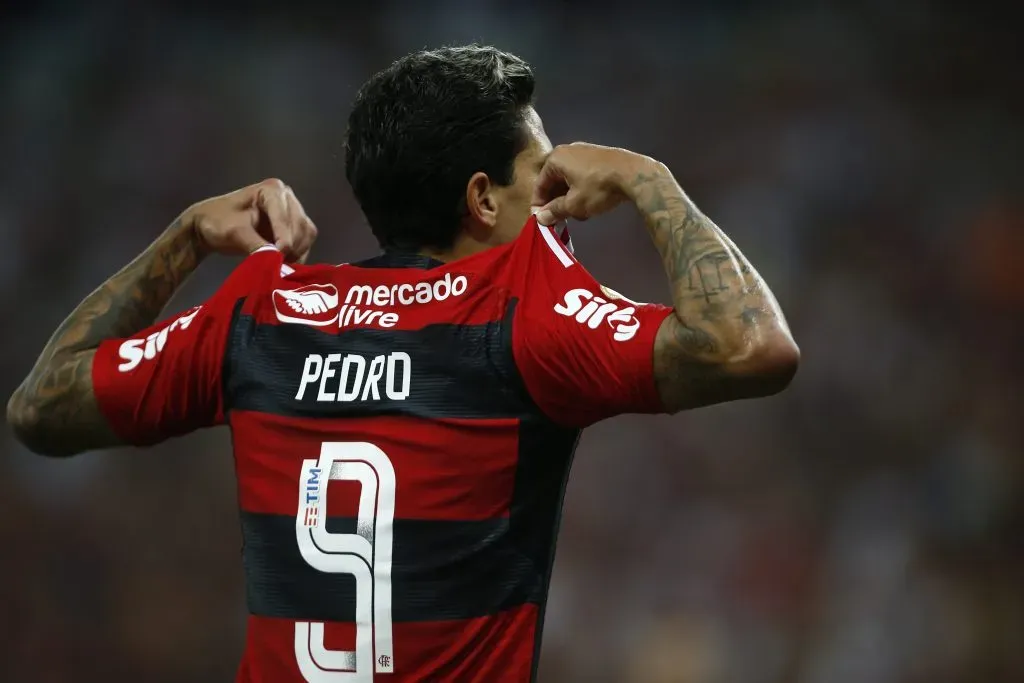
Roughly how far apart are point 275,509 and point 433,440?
233mm

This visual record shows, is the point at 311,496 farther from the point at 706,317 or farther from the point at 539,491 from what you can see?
the point at 706,317

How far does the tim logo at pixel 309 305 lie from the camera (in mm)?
1423

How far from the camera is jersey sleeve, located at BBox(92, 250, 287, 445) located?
145 centimetres

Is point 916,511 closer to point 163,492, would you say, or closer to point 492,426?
point 163,492

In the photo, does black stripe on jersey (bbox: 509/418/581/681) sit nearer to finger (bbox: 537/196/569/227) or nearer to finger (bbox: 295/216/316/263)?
finger (bbox: 537/196/569/227)

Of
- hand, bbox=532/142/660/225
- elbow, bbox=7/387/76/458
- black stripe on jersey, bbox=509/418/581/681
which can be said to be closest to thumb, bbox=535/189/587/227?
hand, bbox=532/142/660/225

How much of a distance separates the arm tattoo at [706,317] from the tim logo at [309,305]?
436 millimetres

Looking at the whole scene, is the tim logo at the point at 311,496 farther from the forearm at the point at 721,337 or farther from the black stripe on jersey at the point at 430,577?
the forearm at the point at 721,337

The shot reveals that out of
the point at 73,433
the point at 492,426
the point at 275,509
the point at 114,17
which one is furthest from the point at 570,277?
the point at 114,17

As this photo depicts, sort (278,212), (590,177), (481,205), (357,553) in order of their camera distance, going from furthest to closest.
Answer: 1. (278,212)
2. (481,205)
3. (590,177)
4. (357,553)

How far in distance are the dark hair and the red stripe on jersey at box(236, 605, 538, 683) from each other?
0.54 m

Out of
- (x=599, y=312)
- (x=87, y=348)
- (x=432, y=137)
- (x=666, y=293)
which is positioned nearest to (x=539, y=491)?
(x=599, y=312)

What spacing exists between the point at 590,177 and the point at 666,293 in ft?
11.9

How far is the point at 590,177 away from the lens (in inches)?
55.7
